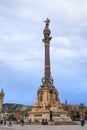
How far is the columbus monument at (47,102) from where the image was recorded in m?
61.6

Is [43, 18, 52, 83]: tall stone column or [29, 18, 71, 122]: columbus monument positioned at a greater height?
[43, 18, 52, 83]: tall stone column

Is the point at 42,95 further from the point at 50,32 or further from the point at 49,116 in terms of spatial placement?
the point at 50,32

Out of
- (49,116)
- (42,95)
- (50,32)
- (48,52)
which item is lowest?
(49,116)

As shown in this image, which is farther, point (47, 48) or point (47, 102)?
point (47, 48)

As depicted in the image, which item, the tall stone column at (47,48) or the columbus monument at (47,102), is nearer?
the columbus monument at (47,102)

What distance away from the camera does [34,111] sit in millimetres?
63031

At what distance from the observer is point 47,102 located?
63.2m

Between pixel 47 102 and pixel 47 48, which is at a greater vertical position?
pixel 47 48

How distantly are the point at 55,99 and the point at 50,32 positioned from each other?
51.7ft

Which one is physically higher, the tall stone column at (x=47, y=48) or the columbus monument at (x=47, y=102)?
the tall stone column at (x=47, y=48)

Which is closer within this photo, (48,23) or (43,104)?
(43,104)

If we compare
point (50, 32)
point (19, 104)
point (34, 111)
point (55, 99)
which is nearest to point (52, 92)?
point (55, 99)

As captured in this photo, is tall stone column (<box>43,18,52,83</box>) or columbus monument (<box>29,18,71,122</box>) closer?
columbus monument (<box>29,18,71,122</box>)

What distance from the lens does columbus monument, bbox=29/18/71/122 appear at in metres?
61.6
